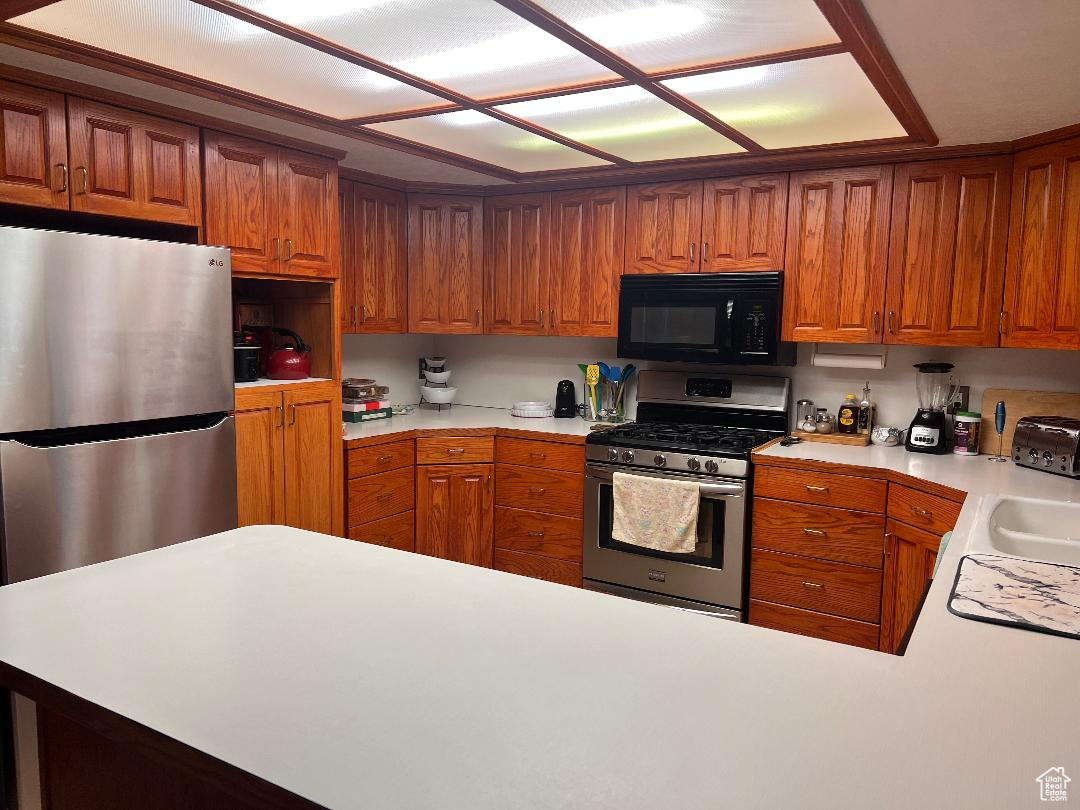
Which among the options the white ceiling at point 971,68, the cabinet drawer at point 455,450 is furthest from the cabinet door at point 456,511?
the white ceiling at point 971,68

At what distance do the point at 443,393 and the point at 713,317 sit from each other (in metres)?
1.68

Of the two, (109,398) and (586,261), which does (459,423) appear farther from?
(109,398)

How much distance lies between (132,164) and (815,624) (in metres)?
3.10

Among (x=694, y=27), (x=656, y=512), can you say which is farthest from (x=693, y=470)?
(x=694, y=27)

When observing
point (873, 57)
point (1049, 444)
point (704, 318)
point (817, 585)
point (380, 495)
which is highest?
point (873, 57)

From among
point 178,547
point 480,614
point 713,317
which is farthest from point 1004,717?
point 713,317

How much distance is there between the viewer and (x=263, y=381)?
10.8 ft

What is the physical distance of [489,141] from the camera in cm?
316

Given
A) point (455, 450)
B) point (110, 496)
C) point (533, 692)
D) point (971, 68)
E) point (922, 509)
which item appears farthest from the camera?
point (455, 450)

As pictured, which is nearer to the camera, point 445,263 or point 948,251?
point 948,251

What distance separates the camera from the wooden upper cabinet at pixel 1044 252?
278 centimetres

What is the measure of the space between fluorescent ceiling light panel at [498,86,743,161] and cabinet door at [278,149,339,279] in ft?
3.43

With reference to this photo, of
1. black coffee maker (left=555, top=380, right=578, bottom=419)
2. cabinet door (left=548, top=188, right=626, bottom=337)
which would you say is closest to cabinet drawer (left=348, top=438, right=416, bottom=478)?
black coffee maker (left=555, top=380, right=578, bottom=419)

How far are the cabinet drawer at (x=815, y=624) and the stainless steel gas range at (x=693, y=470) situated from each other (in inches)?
3.7
